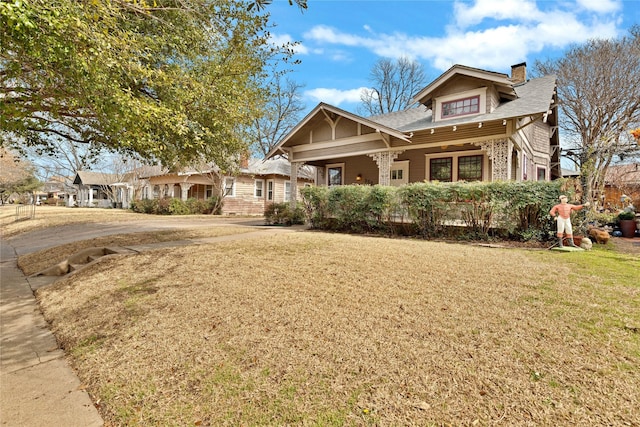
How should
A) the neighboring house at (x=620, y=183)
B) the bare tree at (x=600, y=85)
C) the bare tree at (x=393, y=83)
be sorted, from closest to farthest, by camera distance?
the bare tree at (x=600, y=85), the neighboring house at (x=620, y=183), the bare tree at (x=393, y=83)

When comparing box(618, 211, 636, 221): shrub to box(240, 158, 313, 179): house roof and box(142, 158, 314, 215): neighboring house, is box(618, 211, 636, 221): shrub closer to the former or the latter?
box(142, 158, 314, 215): neighboring house

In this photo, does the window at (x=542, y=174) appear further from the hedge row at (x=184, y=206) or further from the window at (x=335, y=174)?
the hedge row at (x=184, y=206)

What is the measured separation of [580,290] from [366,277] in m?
2.70

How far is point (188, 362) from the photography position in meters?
2.79

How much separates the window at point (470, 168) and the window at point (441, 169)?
1.30 ft

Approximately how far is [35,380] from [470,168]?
45.0ft

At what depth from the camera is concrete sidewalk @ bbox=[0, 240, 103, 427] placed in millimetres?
2365

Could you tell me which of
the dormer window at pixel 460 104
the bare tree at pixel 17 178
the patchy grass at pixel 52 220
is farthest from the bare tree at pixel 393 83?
the bare tree at pixel 17 178

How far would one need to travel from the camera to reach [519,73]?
48.9 ft

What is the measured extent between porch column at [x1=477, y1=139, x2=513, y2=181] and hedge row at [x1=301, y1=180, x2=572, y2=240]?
279 cm

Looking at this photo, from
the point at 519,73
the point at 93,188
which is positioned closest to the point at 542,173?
the point at 519,73

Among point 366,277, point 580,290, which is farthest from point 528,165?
point 366,277

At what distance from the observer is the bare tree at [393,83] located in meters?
31.6

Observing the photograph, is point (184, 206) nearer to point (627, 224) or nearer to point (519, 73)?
point (519, 73)
